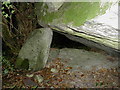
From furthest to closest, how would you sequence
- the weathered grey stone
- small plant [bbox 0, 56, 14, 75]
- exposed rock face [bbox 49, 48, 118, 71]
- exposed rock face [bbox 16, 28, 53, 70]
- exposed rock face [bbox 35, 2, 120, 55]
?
exposed rock face [bbox 49, 48, 118, 71] → small plant [bbox 0, 56, 14, 75] → exposed rock face [bbox 16, 28, 53, 70] → the weathered grey stone → exposed rock face [bbox 35, 2, 120, 55]

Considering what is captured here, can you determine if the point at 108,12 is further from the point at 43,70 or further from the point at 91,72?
the point at 43,70

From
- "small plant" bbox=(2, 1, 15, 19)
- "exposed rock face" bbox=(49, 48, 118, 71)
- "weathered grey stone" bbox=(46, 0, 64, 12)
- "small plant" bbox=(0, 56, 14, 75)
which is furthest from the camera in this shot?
"exposed rock face" bbox=(49, 48, 118, 71)

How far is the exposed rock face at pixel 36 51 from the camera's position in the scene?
3.98 metres

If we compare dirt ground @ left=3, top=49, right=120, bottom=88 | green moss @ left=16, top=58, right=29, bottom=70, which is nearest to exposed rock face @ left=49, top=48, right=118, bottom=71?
dirt ground @ left=3, top=49, right=120, bottom=88

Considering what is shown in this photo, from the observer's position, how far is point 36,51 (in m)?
4.20

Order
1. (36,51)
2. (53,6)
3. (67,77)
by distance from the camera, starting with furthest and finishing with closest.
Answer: (36,51) < (67,77) < (53,6)

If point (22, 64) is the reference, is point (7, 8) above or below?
above

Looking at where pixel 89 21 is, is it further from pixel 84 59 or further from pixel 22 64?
pixel 22 64

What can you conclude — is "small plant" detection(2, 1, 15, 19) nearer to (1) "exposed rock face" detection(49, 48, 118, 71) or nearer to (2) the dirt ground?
(2) the dirt ground

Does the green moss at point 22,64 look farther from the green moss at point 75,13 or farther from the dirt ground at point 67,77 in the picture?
the green moss at point 75,13

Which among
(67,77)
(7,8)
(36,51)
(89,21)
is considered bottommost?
(67,77)

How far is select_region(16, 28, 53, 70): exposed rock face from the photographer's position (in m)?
3.98

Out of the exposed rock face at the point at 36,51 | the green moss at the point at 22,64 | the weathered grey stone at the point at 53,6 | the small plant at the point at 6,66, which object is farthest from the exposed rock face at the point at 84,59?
the weathered grey stone at the point at 53,6

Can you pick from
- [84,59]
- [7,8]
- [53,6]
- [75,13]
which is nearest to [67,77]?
[84,59]
